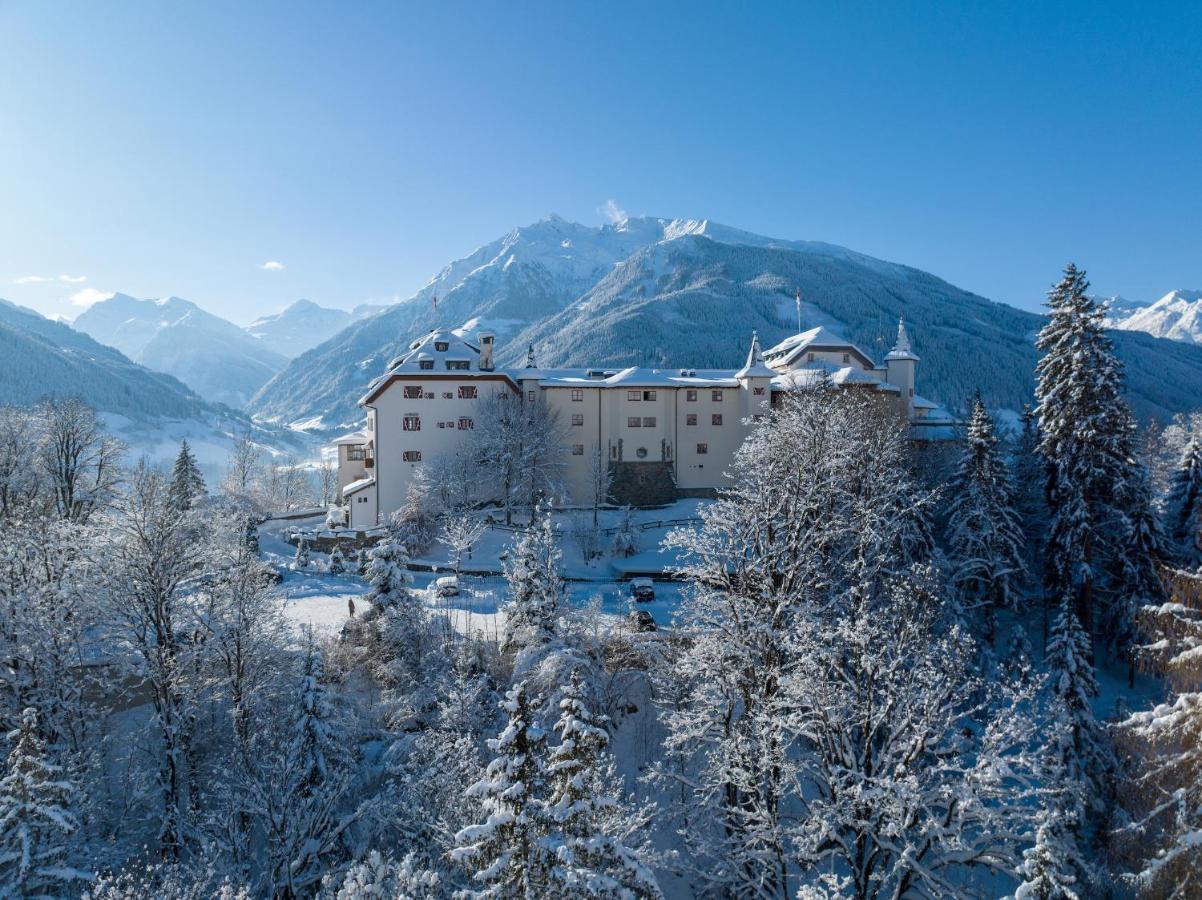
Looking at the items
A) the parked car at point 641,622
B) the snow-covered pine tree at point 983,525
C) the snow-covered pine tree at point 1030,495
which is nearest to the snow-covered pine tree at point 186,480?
the parked car at point 641,622

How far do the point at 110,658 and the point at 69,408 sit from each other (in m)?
26.6

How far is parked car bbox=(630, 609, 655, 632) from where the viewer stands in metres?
28.8

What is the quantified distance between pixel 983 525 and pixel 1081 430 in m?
5.83

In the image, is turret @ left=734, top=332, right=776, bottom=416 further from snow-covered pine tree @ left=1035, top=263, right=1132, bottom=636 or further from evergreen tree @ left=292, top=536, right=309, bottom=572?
evergreen tree @ left=292, top=536, right=309, bottom=572

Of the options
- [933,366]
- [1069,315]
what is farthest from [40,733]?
[933,366]

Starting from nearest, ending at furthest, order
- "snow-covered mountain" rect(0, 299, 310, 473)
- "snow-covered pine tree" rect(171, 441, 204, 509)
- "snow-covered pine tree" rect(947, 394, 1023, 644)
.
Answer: "snow-covered pine tree" rect(947, 394, 1023, 644) < "snow-covered pine tree" rect(171, 441, 204, 509) < "snow-covered mountain" rect(0, 299, 310, 473)

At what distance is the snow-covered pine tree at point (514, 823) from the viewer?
1093cm

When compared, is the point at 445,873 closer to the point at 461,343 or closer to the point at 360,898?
the point at 360,898

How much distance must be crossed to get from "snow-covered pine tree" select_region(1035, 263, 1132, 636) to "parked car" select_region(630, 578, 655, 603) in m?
19.3

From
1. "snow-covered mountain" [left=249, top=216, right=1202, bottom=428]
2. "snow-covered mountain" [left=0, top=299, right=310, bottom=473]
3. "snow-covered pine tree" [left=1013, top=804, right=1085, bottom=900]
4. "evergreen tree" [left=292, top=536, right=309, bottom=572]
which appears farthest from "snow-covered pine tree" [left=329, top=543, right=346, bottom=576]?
"snow-covered mountain" [left=0, top=299, right=310, bottom=473]

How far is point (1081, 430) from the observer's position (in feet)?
92.2

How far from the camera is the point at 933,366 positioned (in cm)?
13325

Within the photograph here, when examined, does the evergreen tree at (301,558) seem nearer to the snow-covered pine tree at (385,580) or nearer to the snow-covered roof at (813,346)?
the snow-covered pine tree at (385,580)

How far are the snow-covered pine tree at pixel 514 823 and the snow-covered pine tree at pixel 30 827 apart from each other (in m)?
9.49
